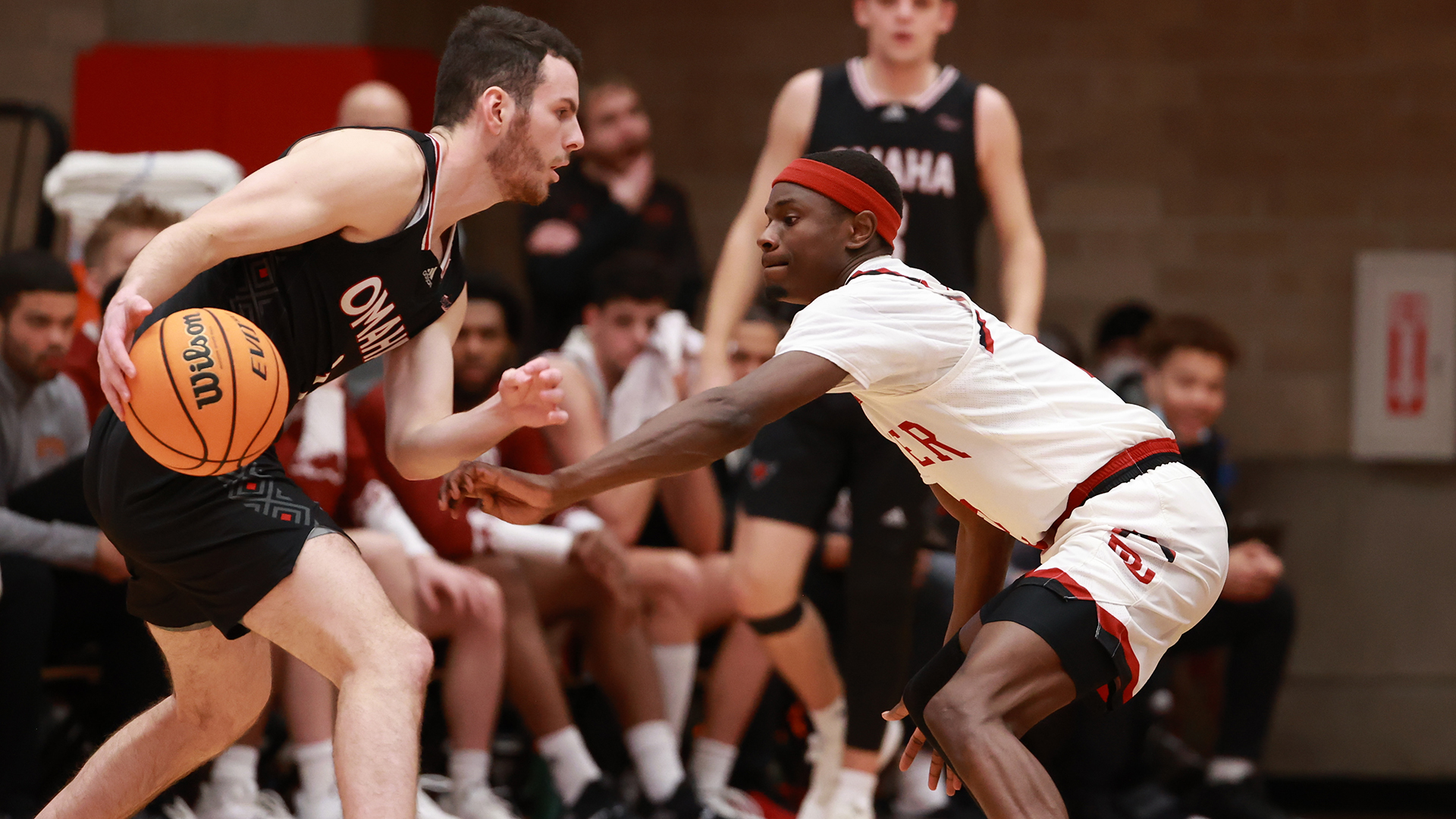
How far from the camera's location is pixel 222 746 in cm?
321

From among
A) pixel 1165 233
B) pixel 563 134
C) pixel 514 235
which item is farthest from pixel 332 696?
pixel 1165 233

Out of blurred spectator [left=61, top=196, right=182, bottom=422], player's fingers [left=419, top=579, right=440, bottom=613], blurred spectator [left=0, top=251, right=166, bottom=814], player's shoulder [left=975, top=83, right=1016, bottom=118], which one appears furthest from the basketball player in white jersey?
blurred spectator [left=61, top=196, right=182, bottom=422]

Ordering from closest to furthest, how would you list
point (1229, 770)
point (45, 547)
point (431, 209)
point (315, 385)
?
point (431, 209) → point (315, 385) → point (45, 547) → point (1229, 770)

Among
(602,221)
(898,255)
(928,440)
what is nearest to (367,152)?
(928,440)

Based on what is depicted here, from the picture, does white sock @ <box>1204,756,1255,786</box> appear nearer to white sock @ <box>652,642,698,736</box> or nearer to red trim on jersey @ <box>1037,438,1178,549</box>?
white sock @ <box>652,642,698,736</box>

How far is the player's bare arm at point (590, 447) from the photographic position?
17.5 ft

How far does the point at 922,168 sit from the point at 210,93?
3350 mm

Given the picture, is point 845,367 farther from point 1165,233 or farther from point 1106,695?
point 1165,233

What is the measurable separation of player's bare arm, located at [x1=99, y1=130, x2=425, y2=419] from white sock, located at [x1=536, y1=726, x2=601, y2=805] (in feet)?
7.64

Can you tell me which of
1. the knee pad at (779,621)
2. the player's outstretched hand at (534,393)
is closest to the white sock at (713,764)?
the knee pad at (779,621)

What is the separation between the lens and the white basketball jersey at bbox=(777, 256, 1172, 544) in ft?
9.63

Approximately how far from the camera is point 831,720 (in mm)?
4953

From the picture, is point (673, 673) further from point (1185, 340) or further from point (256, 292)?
point (256, 292)

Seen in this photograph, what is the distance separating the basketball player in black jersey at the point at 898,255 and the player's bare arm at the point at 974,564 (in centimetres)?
128
